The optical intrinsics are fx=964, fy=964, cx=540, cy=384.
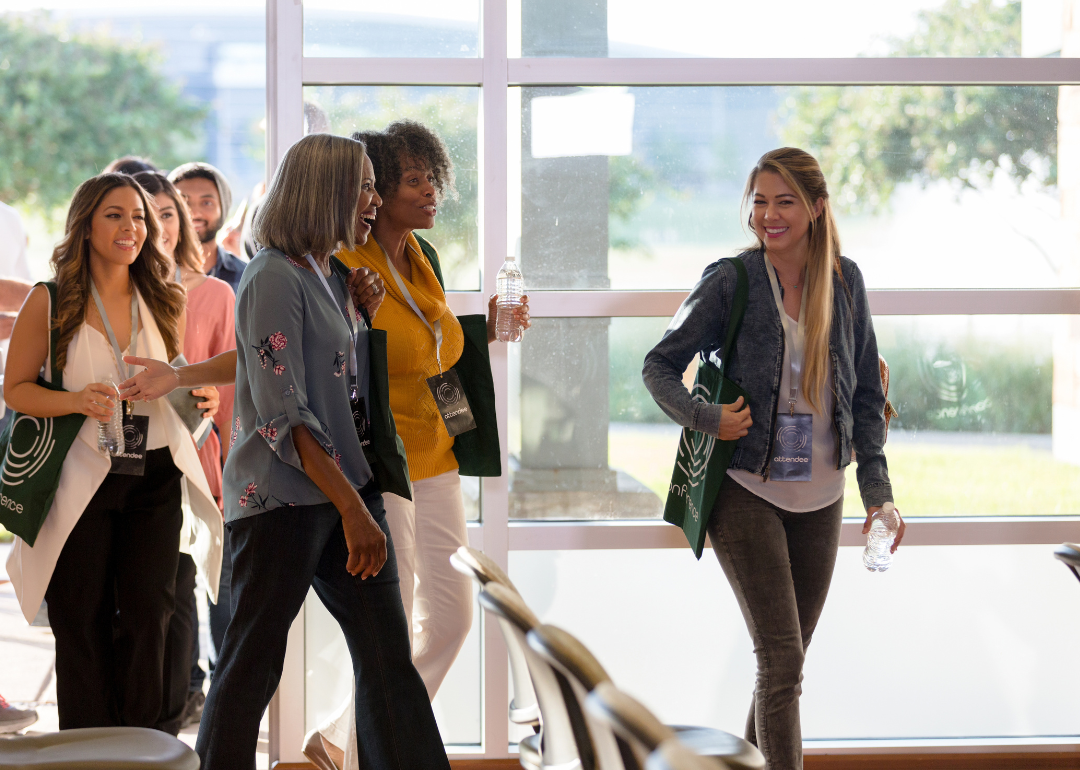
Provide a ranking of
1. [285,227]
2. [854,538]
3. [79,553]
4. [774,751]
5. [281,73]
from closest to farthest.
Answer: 1. [285,227]
2. [774,751]
3. [79,553]
4. [281,73]
5. [854,538]

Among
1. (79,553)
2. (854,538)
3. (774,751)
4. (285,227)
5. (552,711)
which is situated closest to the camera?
(552,711)

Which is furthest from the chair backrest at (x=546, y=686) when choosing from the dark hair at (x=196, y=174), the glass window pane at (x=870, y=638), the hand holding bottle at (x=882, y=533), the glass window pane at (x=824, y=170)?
the dark hair at (x=196, y=174)

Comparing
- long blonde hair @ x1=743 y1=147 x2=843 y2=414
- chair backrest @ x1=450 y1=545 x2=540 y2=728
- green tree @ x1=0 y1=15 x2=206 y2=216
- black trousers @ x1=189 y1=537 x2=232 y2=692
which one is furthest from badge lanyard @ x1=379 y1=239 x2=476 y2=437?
green tree @ x1=0 y1=15 x2=206 y2=216

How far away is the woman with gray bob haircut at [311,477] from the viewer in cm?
189

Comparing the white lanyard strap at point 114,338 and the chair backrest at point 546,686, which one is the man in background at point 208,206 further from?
the chair backrest at point 546,686

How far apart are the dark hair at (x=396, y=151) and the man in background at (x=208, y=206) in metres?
1.38

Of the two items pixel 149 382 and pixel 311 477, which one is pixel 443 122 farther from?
pixel 311 477

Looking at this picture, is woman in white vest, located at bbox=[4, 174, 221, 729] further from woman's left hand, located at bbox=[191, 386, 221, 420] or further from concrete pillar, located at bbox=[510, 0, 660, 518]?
concrete pillar, located at bbox=[510, 0, 660, 518]

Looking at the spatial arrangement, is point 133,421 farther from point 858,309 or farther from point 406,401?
point 858,309

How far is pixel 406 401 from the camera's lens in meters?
2.39

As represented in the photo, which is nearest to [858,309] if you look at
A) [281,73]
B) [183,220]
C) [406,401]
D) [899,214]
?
[899,214]

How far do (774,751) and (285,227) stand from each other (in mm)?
1627

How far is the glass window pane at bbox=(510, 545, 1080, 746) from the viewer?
3135mm

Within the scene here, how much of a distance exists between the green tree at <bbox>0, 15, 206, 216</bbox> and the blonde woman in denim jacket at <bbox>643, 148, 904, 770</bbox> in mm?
16188
